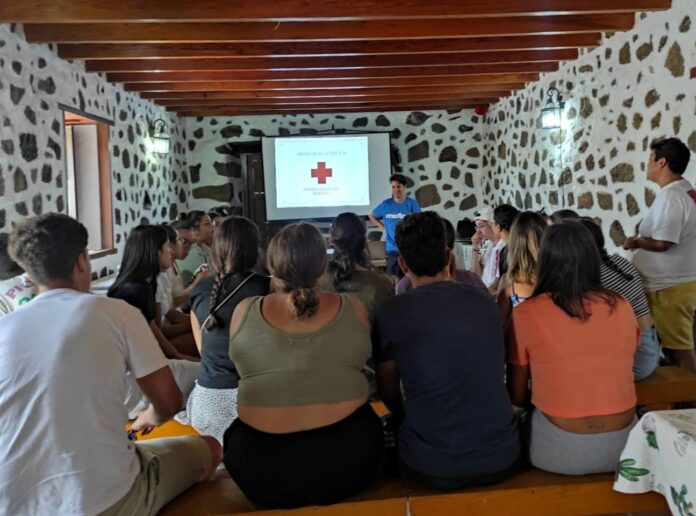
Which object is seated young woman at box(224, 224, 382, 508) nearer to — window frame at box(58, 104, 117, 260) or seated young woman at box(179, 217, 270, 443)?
seated young woman at box(179, 217, 270, 443)

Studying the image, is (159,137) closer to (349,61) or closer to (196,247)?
(196,247)

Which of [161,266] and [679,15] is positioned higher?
[679,15]

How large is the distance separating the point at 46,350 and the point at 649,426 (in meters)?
1.43

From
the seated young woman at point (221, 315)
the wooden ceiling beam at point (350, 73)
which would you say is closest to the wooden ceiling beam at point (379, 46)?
the wooden ceiling beam at point (350, 73)

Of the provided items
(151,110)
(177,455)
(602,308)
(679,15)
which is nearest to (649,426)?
(602,308)

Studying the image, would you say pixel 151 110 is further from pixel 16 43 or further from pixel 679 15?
pixel 679 15

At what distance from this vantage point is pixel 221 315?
2074 millimetres

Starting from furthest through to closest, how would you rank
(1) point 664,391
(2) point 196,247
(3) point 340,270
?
1. (2) point 196,247
2. (3) point 340,270
3. (1) point 664,391

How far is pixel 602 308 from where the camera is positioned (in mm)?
1557

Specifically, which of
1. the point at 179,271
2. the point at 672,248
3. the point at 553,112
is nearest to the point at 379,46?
the point at 553,112

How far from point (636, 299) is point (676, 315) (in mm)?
830

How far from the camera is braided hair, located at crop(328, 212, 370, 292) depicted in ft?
7.75

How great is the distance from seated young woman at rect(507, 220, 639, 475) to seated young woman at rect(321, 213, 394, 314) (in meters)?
0.76

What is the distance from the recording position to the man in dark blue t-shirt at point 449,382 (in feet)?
4.90
